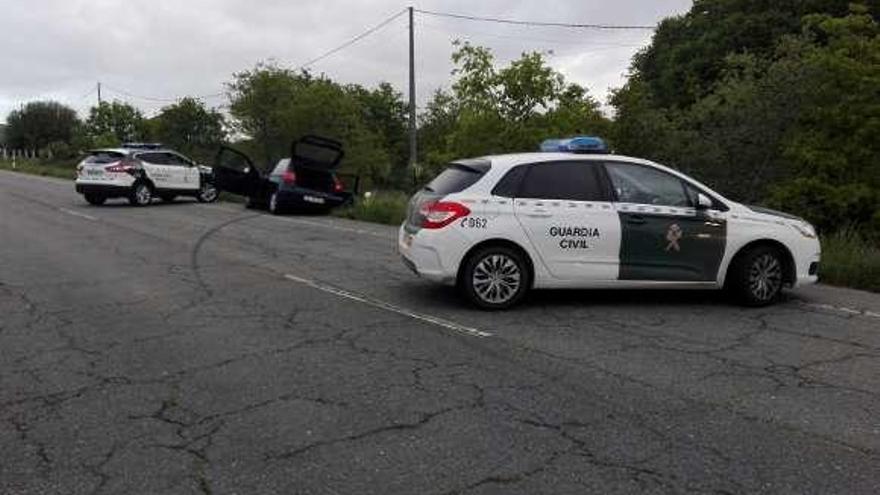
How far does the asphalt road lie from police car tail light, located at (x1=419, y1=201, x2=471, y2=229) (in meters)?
0.85

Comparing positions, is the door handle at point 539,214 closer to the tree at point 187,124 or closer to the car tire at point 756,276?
the car tire at point 756,276

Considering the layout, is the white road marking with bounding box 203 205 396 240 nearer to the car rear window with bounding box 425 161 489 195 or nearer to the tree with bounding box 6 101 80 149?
the car rear window with bounding box 425 161 489 195

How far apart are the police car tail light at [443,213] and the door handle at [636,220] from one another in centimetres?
161

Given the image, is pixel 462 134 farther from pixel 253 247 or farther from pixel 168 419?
pixel 168 419

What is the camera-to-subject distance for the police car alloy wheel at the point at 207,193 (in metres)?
27.6

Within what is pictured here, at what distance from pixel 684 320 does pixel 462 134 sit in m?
18.9

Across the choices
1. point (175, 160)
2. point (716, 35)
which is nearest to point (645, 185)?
point (175, 160)

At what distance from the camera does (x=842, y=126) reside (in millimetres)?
16984

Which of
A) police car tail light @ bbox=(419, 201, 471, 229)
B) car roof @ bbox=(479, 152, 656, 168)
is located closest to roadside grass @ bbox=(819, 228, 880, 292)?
car roof @ bbox=(479, 152, 656, 168)

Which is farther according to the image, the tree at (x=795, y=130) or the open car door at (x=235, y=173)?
the open car door at (x=235, y=173)

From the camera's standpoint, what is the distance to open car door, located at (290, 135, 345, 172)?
22031mm

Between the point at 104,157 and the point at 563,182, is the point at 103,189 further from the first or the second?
the point at 563,182

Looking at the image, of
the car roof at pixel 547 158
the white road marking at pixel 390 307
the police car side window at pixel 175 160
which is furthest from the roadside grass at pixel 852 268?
the police car side window at pixel 175 160

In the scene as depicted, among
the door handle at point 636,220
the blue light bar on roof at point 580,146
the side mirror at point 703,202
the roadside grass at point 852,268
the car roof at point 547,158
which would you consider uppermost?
the blue light bar on roof at point 580,146
